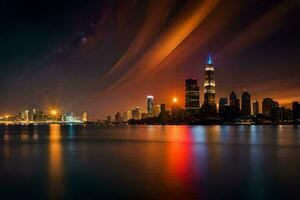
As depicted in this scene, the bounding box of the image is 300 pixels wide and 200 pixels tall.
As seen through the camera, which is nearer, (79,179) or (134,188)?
(134,188)

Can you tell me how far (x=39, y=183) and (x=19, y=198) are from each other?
3676 millimetres

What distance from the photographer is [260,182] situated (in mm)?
21578

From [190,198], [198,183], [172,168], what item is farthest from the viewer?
[172,168]

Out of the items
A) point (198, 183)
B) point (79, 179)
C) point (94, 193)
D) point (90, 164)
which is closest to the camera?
point (94, 193)

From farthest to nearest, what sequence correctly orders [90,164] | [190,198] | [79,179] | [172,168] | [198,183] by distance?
[90,164] < [172,168] < [79,179] < [198,183] < [190,198]

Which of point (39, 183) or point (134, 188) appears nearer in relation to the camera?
point (134, 188)

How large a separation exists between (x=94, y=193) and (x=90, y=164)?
38.0 ft

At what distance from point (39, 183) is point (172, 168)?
9956mm

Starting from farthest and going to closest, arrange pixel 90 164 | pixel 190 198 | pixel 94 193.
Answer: pixel 90 164 < pixel 94 193 < pixel 190 198

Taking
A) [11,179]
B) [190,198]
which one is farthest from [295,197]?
[11,179]

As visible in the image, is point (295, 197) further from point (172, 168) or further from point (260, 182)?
point (172, 168)

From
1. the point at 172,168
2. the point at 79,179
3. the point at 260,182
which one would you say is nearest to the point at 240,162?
the point at 172,168

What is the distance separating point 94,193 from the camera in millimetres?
18703

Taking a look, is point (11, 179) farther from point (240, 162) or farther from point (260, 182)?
point (240, 162)
